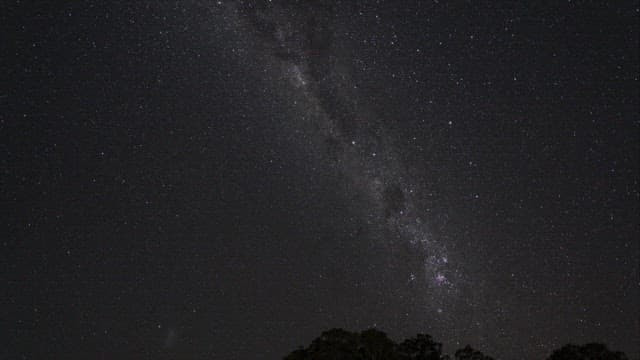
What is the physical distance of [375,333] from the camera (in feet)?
84.4

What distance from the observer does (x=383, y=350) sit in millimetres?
25562

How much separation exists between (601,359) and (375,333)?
7.83 m

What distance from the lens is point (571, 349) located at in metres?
26.1

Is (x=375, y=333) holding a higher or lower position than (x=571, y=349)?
lower

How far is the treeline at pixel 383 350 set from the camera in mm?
25125

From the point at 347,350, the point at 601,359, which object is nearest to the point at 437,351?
the point at 347,350

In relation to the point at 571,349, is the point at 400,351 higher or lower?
lower

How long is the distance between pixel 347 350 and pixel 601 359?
28.8 ft

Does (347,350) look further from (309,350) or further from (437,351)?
(437,351)

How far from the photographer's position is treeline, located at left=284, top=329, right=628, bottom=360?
25.1 metres

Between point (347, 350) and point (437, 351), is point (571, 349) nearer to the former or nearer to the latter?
point (437, 351)

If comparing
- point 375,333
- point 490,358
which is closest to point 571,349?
point 490,358

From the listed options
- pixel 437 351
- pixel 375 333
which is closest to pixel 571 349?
pixel 437 351

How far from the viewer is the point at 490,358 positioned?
2638 cm
